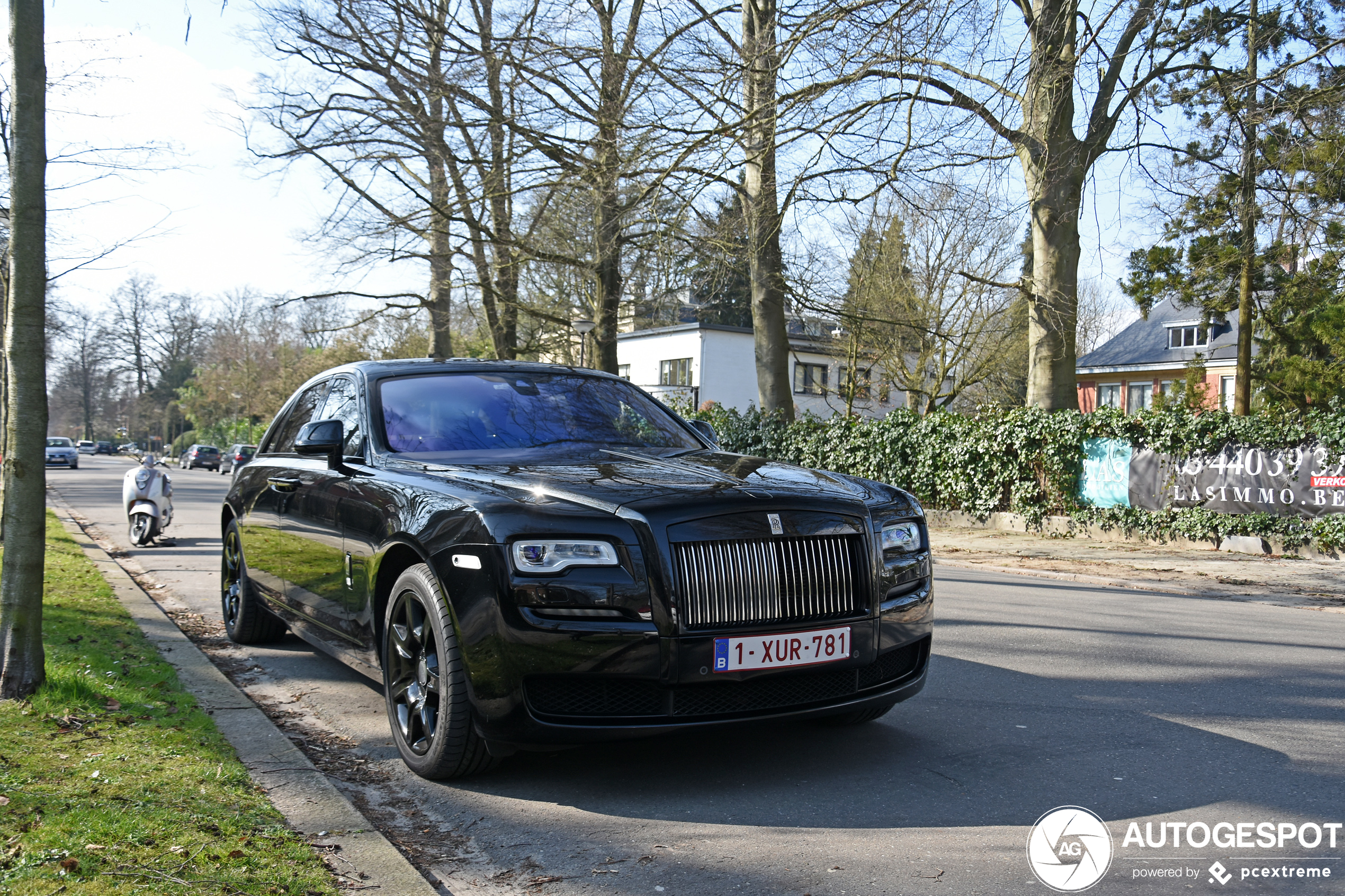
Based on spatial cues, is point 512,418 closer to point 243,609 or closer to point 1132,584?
point 243,609

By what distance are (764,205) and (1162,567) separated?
819 centimetres

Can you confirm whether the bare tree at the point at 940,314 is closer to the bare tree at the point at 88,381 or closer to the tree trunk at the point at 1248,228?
the tree trunk at the point at 1248,228

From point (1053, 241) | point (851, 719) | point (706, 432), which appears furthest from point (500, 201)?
point (851, 719)

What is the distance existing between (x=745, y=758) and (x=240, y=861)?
2.06 metres

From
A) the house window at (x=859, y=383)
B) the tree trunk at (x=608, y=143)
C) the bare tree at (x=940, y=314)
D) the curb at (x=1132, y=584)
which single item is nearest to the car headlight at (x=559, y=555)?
the curb at (x=1132, y=584)

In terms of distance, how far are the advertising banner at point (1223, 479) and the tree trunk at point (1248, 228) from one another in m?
3.56

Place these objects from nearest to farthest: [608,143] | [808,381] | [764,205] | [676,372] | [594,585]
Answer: [594,585], [608,143], [764,205], [808,381], [676,372]

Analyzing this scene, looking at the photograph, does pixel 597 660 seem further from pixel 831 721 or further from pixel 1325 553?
pixel 1325 553

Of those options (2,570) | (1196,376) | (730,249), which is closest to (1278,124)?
(730,249)

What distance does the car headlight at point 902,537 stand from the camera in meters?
4.37

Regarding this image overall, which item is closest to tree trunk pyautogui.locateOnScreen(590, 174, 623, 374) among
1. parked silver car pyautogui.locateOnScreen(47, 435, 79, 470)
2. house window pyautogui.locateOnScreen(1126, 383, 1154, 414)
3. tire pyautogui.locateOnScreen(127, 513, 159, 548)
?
tire pyautogui.locateOnScreen(127, 513, 159, 548)

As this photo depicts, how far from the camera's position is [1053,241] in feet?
55.9

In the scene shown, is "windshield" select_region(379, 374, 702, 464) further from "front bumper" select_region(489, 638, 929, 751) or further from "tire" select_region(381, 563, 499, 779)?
"front bumper" select_region(489, 638, 929, 751)

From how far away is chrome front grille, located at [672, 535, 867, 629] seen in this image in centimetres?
383
